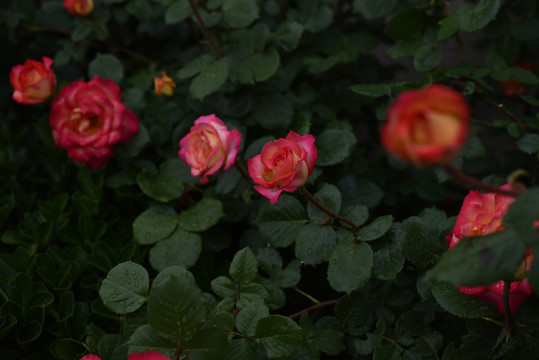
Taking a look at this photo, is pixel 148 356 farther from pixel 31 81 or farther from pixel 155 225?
pixel 31 81

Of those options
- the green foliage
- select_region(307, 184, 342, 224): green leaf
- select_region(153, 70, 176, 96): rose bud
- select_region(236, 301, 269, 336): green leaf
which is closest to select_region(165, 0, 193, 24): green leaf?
the green foliage

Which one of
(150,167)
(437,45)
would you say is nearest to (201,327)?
(150,167)

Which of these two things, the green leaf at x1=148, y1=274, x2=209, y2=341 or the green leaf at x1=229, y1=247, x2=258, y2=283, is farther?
the green leaf at x1=229, y1=247, x2=258, y2=283

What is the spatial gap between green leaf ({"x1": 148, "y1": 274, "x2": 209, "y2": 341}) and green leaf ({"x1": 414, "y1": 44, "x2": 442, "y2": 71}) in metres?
0.64

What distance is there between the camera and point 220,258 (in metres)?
0.96

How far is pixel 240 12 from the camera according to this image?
0.98m

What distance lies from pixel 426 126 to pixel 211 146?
406 millimetres

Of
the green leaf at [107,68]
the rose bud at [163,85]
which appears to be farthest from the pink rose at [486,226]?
the green leaf at [107,68]

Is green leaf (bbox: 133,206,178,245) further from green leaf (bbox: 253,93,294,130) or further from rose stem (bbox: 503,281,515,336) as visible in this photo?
rose stem (bbox: 503,281,515,336)

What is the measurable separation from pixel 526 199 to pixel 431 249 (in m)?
0.27

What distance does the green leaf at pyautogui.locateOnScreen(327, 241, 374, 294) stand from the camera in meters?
0.65

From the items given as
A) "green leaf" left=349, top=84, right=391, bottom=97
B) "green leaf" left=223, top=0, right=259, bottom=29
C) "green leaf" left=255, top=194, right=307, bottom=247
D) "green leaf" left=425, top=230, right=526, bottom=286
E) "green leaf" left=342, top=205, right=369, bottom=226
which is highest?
"green leaf" left=425, top=230, right=526, bottom=286

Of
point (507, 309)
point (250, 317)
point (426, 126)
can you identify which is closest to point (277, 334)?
point (250, 317)

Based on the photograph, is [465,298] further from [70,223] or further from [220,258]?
[70,223]
